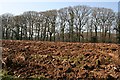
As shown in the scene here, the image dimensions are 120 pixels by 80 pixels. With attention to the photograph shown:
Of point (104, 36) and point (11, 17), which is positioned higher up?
point (11, 17)

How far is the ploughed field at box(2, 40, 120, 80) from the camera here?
712 centimetres

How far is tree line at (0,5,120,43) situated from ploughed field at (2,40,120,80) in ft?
87.4

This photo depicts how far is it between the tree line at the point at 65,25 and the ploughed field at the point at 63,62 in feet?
87.4

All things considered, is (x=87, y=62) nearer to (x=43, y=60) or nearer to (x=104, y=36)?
(x=43, y=60)

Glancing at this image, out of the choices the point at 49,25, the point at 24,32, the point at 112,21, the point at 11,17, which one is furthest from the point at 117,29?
the point at 11,17

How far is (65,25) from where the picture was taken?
39594 mm

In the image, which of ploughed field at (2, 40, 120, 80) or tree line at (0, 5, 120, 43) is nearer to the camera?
ploughed field at (2, 40, 120, 80)

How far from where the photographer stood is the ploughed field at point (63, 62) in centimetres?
712

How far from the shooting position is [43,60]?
325 inches

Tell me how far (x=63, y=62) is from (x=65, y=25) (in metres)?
31.9

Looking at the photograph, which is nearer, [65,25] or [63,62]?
[63,62]

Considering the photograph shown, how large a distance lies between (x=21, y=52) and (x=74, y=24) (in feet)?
99.2

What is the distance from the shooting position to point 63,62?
7.93 meters

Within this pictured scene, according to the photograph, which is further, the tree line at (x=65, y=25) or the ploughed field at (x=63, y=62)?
the tree line at (x=65, y=25)
